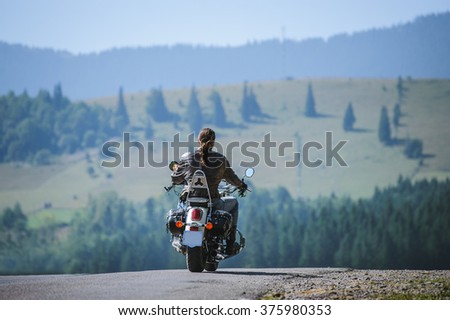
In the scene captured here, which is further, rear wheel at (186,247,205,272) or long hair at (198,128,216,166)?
long hair at (198,128,216,166)

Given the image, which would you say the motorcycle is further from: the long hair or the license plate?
the long hair

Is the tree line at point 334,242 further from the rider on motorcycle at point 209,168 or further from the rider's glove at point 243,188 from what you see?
the rider on motorcycle at point 209,168

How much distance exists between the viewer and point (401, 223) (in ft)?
496

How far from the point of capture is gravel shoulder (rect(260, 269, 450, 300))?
14.6 meters

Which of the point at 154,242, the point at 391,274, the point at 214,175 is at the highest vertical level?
the point at 214,175

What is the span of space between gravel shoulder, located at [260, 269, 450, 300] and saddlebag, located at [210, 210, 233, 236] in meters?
1.23

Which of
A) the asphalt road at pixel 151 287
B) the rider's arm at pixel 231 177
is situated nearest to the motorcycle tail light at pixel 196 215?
the asphalt road at pixel 151 287

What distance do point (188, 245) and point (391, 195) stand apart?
6991 inches

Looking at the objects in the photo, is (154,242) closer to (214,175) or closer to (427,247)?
(427,247)

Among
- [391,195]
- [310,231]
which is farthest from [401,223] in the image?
[391,195]

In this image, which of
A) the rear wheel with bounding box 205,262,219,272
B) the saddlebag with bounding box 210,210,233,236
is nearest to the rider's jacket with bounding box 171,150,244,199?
the saddlebag with bounding box 210,210,233,236

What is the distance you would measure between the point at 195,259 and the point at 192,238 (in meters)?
0.51

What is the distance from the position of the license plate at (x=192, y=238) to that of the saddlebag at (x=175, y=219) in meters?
0.32

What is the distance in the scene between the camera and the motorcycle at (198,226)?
1695cm
